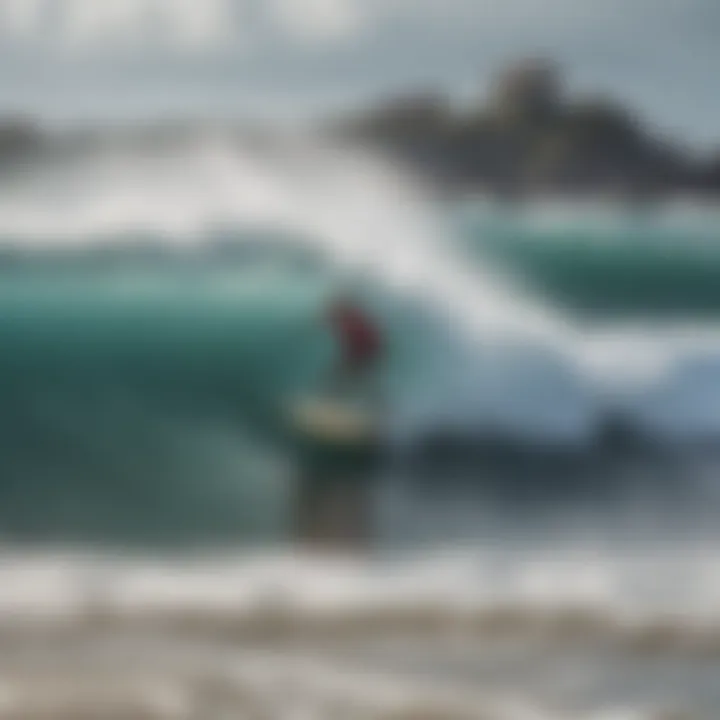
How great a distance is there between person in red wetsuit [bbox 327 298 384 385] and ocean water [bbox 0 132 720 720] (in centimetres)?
1

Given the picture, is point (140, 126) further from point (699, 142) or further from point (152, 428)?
point (699, 142)

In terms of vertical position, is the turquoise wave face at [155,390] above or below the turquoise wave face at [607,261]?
below

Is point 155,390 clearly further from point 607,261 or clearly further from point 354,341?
point 607,261

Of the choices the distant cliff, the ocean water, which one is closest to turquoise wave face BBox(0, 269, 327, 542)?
the ocean water

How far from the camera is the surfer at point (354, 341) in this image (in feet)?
3.13

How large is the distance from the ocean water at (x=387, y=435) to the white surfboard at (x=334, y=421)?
0.04 ft

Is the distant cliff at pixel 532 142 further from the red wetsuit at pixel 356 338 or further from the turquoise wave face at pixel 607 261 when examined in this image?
the red wetsuit at pixel 356 338

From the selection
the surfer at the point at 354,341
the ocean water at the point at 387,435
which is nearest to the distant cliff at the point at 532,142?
the ocean water at the point at 387,435

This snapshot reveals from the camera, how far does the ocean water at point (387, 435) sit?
0.93 metres

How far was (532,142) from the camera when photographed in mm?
989

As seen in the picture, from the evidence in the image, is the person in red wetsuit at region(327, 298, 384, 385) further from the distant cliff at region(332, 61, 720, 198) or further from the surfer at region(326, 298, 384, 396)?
the distant cliff at region(332, 61, 720, 198)

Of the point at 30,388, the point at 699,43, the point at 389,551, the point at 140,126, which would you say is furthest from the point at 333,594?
the point at 699,43

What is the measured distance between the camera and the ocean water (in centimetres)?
93

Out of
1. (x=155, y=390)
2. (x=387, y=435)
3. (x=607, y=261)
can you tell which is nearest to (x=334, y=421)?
(x=387, y=435)
